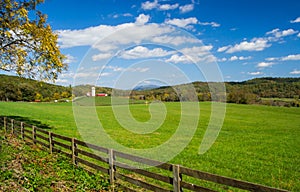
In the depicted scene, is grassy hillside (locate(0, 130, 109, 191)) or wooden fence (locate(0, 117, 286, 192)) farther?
grassy hillside (locate(0, 130, 109, 191))

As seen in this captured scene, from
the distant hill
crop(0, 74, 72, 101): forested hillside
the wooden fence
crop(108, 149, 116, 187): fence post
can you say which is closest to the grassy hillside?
crop(108, 149, 116, 187): fence post

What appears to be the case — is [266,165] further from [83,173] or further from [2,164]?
[2,164]

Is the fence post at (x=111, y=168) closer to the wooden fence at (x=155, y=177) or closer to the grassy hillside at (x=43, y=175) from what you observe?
the wooden fence at (x=155, y=177)

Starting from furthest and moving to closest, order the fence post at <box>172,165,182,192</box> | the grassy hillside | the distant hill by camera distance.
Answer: the distant hill, the grassy hillside, the fence post at <box>172,165,182,192</box>

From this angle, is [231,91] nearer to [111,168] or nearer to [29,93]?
[29,93]

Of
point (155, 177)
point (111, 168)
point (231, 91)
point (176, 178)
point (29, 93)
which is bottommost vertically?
point (111, 168)

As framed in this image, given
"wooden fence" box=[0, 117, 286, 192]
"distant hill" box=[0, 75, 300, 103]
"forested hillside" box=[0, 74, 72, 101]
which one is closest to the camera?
"wooden fence" box=[0, 117, 286, 192]

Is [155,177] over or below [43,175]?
over

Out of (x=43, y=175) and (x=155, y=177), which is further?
(x=43, y=175)

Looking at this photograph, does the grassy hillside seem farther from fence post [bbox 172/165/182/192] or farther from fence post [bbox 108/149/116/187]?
fence post [bbox 172/165/182/192]

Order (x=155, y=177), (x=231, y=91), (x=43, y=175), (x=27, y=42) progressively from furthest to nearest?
(x=231, y=91), (x=27, y=42), (x=43, y=175), (x=155, y=177)

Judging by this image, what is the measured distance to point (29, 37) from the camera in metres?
20.7

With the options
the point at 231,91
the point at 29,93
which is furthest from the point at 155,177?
the point at 29,93

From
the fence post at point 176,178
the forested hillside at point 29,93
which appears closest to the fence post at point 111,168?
the fence post at point 176,178
